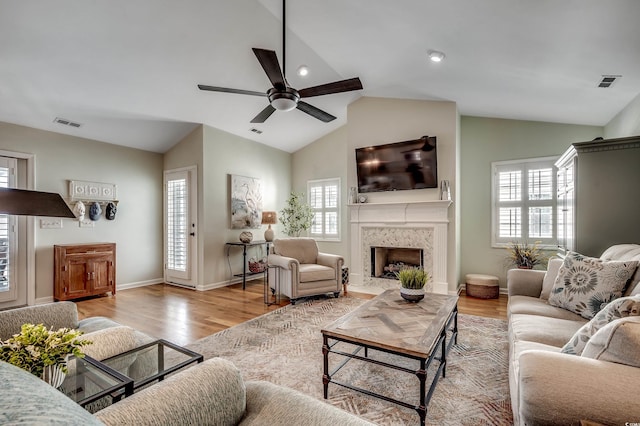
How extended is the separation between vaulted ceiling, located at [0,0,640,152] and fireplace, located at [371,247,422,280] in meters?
2.46

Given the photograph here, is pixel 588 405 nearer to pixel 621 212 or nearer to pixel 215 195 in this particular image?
pixel 621 212

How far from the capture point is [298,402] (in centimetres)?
118

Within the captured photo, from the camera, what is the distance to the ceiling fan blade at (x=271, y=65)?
8.29 ft

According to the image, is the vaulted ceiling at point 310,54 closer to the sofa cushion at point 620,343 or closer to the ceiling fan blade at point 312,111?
the ceiling fan blade at point 312,111

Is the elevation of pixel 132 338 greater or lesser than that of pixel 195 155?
lesser

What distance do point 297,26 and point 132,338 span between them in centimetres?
327

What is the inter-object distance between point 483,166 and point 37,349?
557 cm

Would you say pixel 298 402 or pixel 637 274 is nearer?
pixel 298 402

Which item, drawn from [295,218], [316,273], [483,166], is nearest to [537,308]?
[316,273]

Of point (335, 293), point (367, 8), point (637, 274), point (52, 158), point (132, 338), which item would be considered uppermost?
point (367, 8)

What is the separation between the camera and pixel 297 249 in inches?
192

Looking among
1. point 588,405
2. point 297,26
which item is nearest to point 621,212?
point 588,405

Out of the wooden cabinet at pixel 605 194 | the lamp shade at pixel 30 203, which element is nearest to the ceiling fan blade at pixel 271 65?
the lamp shade at pixel 30 203

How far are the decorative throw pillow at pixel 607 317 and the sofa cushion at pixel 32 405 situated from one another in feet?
5.91
